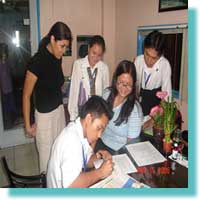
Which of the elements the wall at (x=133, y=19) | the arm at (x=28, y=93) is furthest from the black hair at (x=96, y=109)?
the wall at (x=133, y=19)

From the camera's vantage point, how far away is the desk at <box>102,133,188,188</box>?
111 cm

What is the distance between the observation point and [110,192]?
51 centimetres

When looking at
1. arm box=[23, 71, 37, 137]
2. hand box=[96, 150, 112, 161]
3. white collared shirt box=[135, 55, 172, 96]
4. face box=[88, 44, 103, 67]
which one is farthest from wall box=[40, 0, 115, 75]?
hand box=[96, 150, 112, 161]

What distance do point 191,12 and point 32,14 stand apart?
2.74 m

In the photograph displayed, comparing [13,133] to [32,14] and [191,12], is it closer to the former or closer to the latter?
[32,14]

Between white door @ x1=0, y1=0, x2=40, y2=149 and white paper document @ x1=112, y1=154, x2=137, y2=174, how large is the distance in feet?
6.63

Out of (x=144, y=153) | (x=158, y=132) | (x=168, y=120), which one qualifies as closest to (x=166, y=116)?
(x=168, y=120)

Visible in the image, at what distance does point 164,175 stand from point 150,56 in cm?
100

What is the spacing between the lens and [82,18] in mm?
3125

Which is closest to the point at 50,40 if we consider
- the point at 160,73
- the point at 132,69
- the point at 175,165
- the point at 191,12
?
the point at 132,69

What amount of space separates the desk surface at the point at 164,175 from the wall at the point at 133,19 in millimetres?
1054

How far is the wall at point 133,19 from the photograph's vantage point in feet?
7.90

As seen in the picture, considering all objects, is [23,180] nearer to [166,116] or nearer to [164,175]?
[164,175]

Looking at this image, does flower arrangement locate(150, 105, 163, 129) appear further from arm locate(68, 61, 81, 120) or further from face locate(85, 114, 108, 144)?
arm locate(68, 61, 81, 120)
